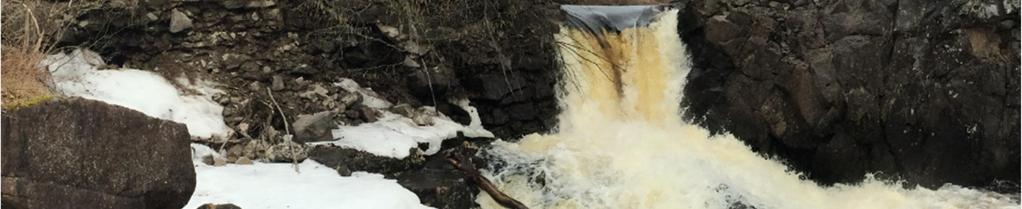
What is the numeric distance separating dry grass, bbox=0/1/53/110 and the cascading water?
363 cm

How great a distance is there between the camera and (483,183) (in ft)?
23.8

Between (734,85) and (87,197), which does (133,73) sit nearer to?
(87,197)

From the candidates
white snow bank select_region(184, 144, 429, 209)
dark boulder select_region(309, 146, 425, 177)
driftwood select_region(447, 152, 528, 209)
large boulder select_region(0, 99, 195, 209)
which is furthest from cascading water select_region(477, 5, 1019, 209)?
large boulder select_region(0, 99, 195, 209)

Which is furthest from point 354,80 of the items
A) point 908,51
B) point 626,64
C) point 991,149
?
point 991,149

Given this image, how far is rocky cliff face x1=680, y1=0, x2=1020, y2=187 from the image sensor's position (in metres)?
10.1

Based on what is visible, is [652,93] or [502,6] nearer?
[502,6]

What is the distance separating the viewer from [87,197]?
Result: 12.6 feet

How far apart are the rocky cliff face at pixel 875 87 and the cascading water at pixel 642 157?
15.0 inches

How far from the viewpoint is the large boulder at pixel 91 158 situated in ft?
12.0

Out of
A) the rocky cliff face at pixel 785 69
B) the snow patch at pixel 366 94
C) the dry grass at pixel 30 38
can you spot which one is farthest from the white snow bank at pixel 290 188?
the rocky cliff face at pixel 785 69

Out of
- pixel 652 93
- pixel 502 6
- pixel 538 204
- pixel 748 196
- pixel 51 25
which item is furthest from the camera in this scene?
pixel 652 93

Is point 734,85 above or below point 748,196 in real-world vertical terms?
above

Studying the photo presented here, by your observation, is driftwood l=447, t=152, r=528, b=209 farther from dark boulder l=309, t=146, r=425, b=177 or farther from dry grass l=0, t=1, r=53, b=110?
dry grass l=0, t=1, r=53, b=110

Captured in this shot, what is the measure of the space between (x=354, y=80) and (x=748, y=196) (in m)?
4.38
